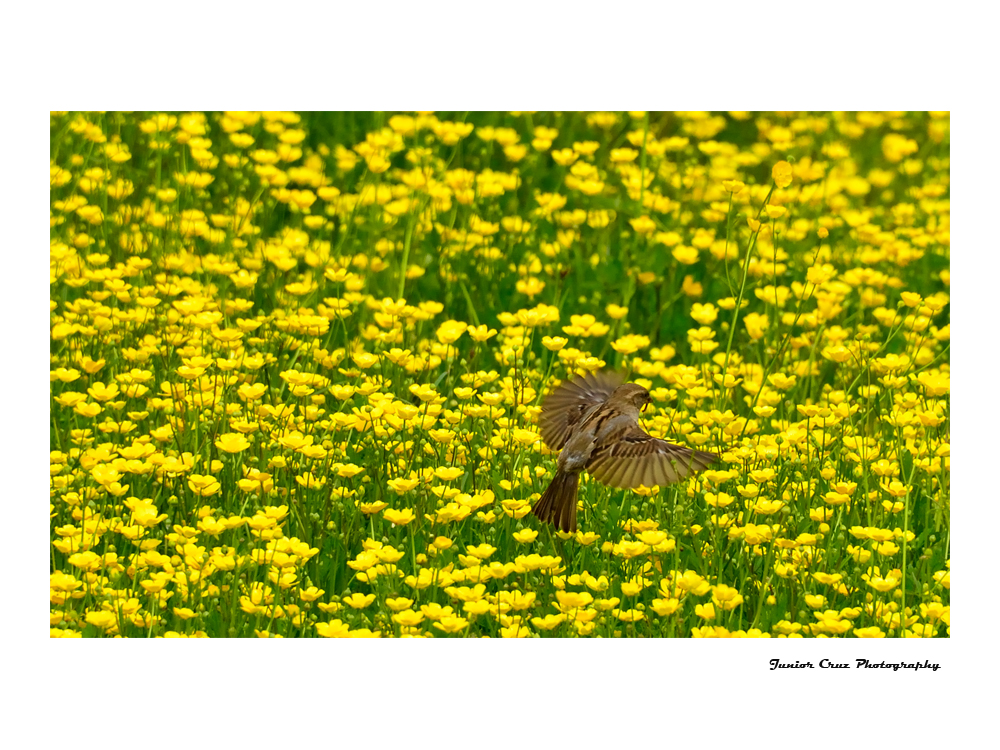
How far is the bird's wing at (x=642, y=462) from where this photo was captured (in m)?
4.12

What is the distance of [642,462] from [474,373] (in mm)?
1357

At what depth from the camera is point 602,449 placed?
14.1 ft

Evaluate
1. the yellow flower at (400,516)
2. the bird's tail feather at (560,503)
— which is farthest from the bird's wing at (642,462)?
the yellow flower at (400,516)

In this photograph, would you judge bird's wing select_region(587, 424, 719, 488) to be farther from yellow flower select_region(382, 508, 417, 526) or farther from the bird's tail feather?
yellow flower select_region(382, 508, 417, 526)

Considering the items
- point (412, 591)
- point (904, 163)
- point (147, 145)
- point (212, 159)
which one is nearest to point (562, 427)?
point (412, 591)

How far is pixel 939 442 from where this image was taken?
4.71 meters

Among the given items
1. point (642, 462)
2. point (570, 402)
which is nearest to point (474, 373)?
point (570, 402)

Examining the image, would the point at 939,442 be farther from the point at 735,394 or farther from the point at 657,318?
the point at 657,318

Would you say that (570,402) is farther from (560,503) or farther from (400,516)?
(400,516)

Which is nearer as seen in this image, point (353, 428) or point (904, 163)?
point (353, 428)

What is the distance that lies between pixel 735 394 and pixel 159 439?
2216mm

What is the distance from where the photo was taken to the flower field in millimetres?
4020

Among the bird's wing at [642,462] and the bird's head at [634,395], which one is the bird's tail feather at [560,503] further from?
the bird's head at [634,395]
